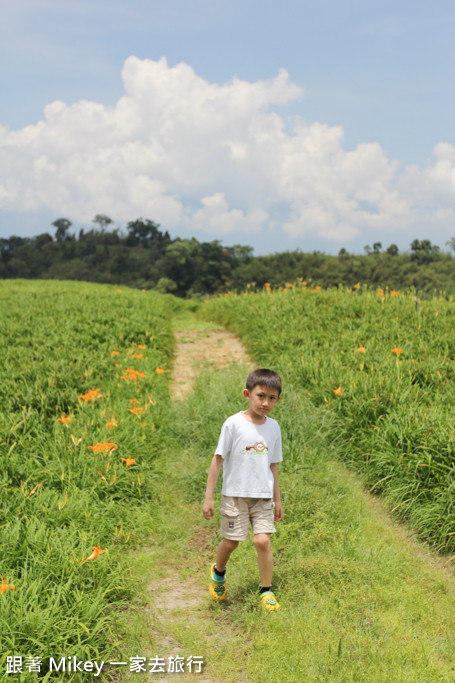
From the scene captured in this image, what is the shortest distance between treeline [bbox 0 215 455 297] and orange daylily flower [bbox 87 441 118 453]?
25168mm

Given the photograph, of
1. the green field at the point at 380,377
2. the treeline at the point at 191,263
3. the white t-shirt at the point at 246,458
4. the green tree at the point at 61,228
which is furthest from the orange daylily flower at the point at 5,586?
the green tree at the point at 61,228

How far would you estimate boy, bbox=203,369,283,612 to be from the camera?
286 cm

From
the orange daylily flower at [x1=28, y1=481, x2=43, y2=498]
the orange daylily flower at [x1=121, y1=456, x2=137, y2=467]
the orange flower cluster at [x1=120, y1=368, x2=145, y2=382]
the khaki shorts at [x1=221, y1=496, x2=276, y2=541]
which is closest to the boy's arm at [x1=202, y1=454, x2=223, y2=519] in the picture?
the khaki shorts at [x1=221, y1=496, x2=276, y2=541]

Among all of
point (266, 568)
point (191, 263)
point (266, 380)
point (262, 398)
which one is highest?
point (191, 263)

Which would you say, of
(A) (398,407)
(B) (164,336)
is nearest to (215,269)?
(B) (164,336)

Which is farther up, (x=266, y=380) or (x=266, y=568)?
(x=266, y=380)

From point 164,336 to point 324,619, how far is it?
647cm

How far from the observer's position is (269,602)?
2.91 metres

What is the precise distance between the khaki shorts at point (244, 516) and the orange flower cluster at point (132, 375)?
132 inches

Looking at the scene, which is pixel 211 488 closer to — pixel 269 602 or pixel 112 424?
pixel 269 602

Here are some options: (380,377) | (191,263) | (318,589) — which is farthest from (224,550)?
(191,263)

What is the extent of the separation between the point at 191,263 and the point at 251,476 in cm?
3557

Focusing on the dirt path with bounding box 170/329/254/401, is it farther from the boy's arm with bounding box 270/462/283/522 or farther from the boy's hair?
the boy's hair

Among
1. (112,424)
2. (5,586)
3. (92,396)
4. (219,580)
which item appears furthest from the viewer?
(92,396)
